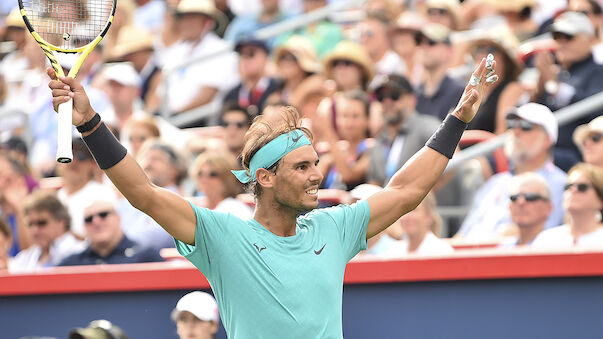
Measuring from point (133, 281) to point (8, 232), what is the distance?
5.44 feet

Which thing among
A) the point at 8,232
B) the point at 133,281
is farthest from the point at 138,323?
the point at 8,232

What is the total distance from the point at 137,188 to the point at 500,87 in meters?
4.55

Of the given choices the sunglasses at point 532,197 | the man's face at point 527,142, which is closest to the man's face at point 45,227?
the man's face at point 527,142

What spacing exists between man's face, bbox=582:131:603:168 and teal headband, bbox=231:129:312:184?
2988 mm

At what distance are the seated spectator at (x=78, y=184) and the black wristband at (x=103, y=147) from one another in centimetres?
460

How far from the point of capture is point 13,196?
8758 mm

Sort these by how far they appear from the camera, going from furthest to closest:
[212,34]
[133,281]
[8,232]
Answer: [212,34], [8,232], [133,281]

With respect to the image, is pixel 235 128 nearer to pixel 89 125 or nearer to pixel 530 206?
pixel 530 206

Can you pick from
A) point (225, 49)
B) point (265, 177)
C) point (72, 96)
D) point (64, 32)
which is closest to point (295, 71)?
point (225, 49)

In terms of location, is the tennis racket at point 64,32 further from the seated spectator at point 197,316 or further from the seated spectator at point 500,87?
the seated spectator at point 500,87

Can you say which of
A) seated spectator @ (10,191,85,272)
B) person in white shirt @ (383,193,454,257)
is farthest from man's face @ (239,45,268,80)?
person in white shirt @ (383,193,454,257)

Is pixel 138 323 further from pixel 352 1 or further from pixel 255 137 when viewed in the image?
pixel 352 1

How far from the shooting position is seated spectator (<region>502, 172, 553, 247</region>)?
605 cm

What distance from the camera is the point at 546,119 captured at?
22.0 ft
